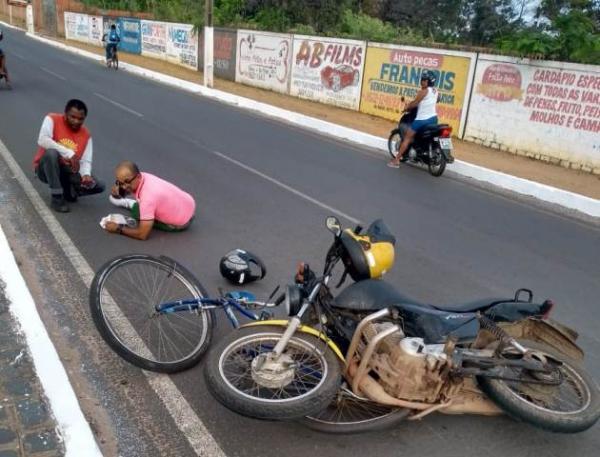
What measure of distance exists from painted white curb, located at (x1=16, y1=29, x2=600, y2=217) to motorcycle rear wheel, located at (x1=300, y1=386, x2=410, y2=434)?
6.89 m

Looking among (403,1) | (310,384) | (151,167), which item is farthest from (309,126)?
(403,1)

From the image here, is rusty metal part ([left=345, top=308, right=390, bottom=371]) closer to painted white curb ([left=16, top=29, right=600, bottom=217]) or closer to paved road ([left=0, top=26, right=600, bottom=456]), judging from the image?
paved road ([left=0, top=26, right=600, bottom=456])

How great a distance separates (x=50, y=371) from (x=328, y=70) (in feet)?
53.3

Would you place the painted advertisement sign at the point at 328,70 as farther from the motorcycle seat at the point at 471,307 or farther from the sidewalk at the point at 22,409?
the sidewalk at the point at 22,409

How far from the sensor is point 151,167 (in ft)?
28.7

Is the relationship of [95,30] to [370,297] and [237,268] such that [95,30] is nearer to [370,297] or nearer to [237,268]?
[237,268]

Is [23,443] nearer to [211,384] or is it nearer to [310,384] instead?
[211,384]

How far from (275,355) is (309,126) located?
11885 mm

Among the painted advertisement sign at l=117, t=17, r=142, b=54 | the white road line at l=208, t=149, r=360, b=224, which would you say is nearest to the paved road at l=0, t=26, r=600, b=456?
the white road line at l=208, t=149, r=360, b=224

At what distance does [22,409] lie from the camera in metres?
3.07

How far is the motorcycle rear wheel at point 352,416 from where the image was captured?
3064mm

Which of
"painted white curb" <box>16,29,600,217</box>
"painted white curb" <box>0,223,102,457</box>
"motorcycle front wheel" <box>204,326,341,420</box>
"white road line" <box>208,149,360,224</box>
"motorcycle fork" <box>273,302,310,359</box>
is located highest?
"motorcycle fork" <box>273,302,310,359</box>

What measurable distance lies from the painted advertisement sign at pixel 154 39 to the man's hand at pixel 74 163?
24.2 m

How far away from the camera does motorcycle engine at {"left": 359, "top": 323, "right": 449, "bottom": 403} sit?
10.1 feet
